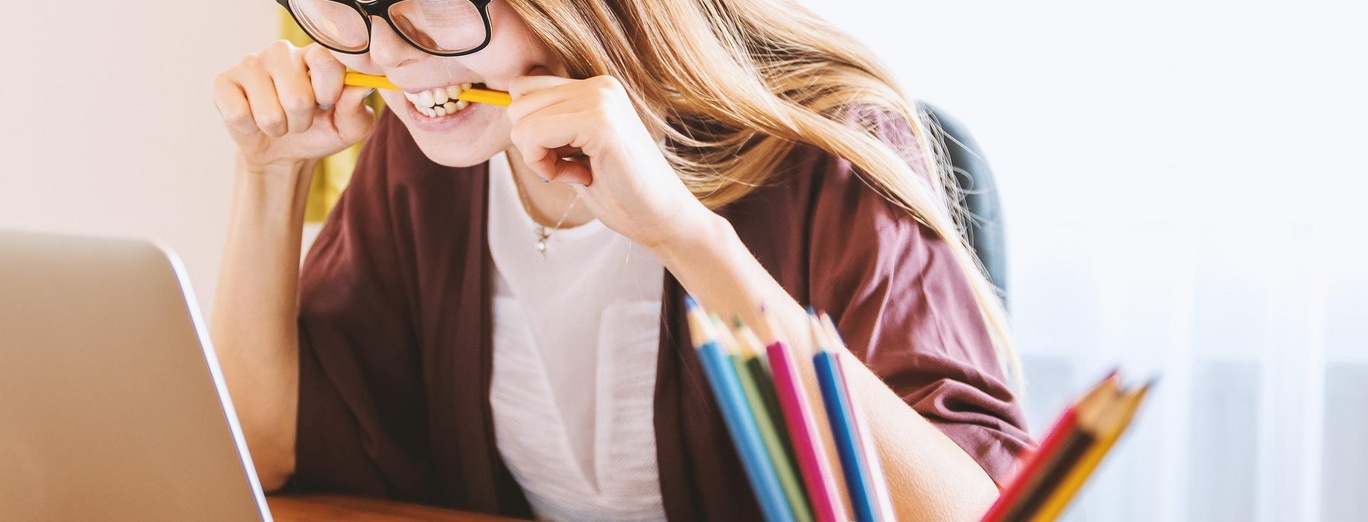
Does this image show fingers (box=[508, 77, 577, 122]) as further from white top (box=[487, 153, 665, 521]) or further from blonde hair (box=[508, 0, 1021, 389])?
white top (box=[487, 153, 665, 521])

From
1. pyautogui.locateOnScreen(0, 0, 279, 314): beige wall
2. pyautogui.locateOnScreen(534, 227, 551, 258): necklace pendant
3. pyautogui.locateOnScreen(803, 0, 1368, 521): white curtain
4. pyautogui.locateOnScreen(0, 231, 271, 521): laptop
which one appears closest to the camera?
pyautogui.locateOnScreen(0, 231, 271, 521): laptop

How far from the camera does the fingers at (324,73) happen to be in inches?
35.3

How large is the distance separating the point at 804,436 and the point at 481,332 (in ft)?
2.39

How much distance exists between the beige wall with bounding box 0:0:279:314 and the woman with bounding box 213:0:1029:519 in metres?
1.44

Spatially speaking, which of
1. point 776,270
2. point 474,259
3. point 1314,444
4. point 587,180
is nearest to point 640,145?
point 587,180

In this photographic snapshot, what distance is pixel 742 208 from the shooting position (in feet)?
3.03

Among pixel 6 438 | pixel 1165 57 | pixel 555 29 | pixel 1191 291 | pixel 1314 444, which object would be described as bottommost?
pixel 1314 444

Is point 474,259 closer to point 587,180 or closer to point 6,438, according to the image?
point 587,180

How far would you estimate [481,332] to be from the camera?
40.1 inches

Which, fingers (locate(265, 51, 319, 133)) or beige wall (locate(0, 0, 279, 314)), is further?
beige wall (locate(0, 0, 279, 314))

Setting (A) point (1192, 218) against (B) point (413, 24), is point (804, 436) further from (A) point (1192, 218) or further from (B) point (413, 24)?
(A) point (1192, 218)

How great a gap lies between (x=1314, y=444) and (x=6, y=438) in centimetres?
169

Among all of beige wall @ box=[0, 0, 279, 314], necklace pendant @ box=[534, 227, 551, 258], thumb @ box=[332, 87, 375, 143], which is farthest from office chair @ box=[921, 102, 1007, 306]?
beige wall @ box=[0, 0, 279, 314]

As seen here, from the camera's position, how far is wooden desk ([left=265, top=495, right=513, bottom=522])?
78cm
